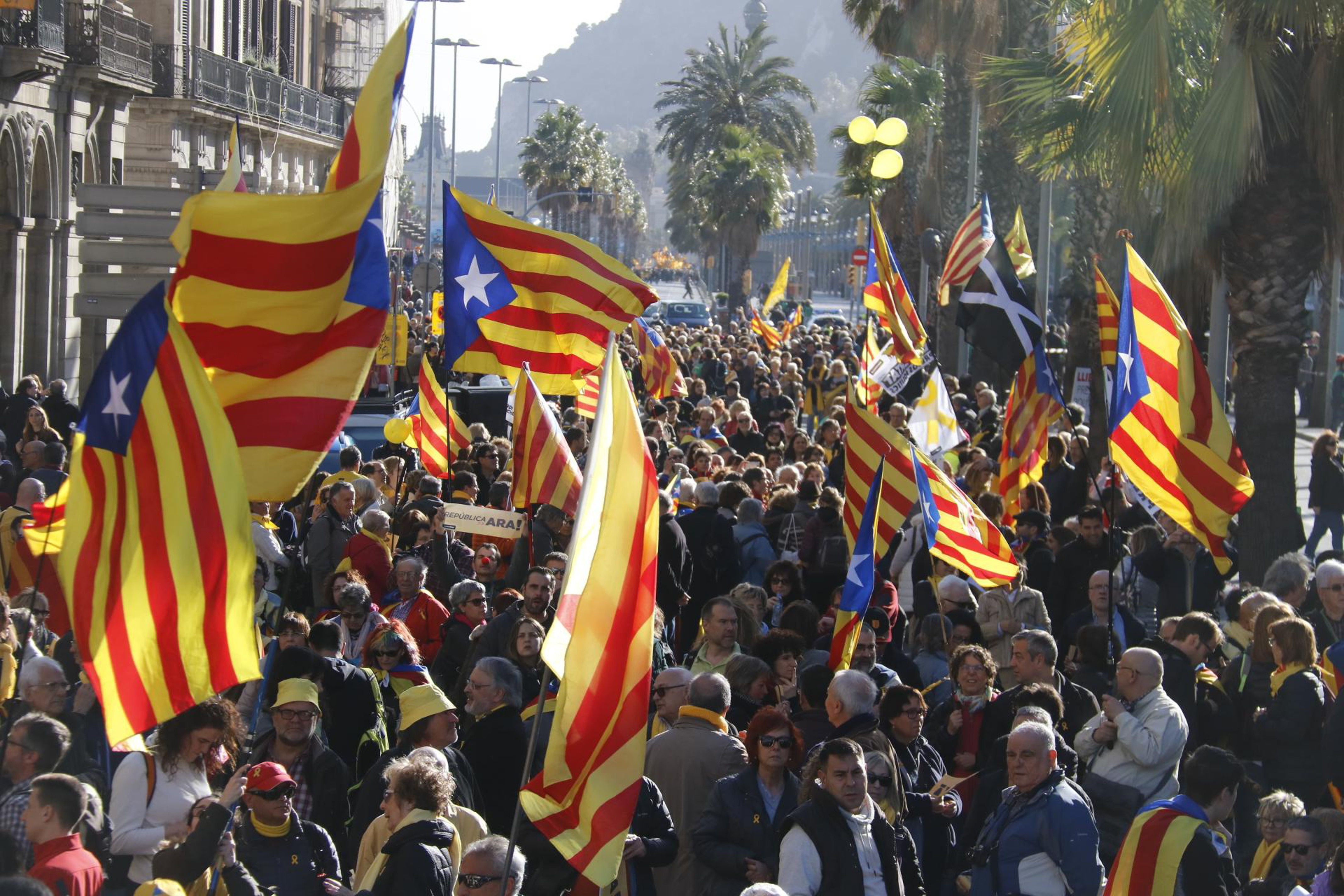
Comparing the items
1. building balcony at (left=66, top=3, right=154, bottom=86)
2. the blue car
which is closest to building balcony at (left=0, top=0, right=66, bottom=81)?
building balcony at (left=66, top=3, right=154, bottom=86)

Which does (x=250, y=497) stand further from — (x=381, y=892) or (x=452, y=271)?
(x=452, y=271)

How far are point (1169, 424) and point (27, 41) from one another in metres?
19.0

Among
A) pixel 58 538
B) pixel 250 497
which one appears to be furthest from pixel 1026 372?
pixel 250 497

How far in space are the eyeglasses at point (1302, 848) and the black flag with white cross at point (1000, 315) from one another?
787 cm

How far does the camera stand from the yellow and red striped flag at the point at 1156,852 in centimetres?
575

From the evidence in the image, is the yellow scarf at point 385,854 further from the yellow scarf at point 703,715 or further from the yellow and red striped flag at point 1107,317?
the yellow and red striped flag at point 1107,317

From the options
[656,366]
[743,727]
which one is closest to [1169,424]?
[743,727]

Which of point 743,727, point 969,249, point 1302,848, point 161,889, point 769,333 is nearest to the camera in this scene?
point 161,889

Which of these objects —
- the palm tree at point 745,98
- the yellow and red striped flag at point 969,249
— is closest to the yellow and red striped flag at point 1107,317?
the yellow and red striped flag at point 969,249

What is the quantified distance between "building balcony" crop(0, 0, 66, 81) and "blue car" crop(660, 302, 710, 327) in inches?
1085

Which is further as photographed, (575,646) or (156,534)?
(156,534)

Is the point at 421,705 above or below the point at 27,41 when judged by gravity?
below

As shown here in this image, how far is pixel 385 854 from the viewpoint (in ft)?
18.1

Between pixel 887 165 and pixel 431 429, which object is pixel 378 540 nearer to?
pixel 431 429
